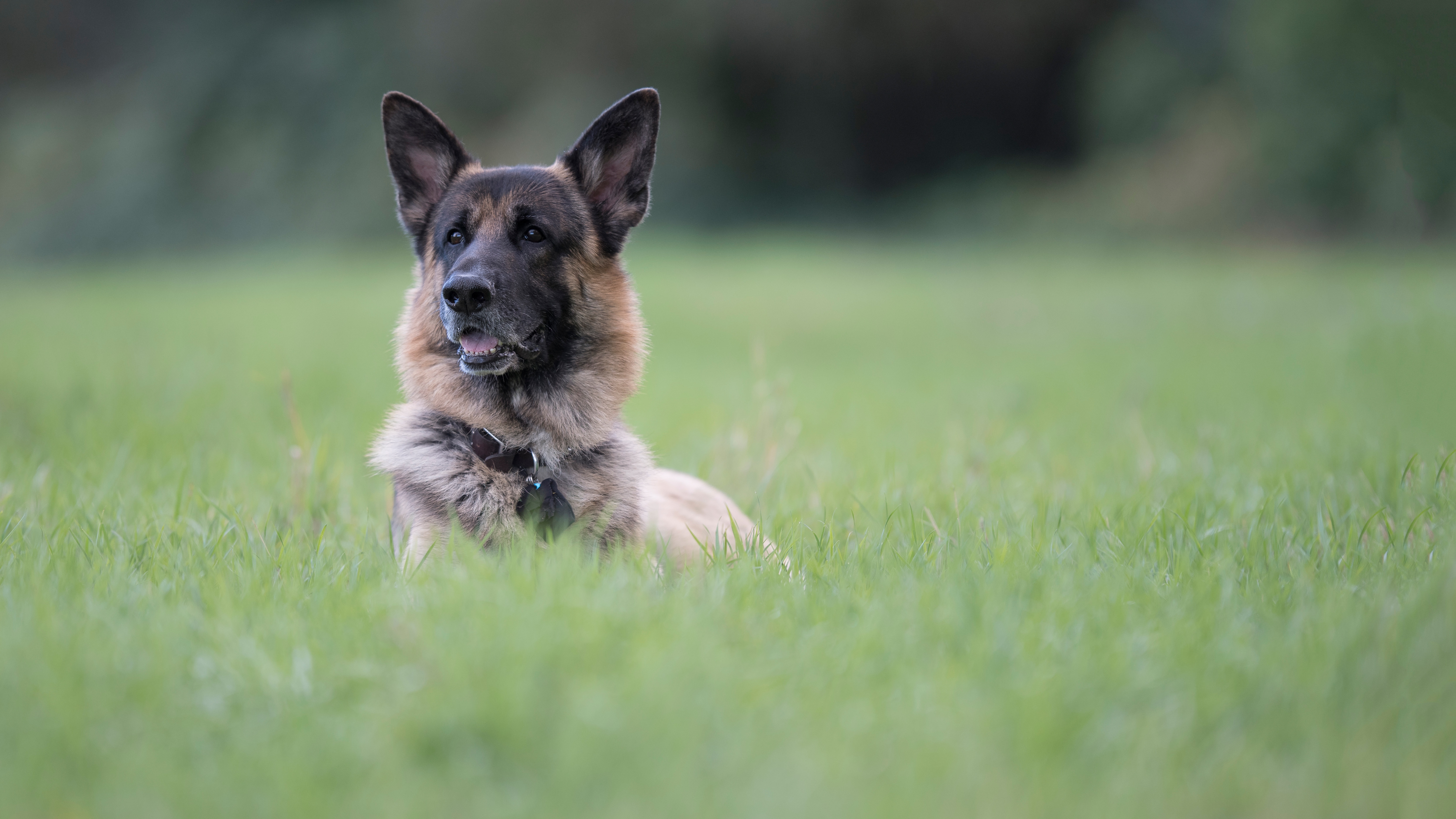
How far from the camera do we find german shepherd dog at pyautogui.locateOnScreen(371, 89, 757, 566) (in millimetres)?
3268

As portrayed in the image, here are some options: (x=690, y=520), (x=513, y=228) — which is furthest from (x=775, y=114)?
(x=690, y=520)

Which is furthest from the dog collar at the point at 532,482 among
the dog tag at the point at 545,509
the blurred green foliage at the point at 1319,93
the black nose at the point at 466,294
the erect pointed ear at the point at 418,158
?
the blurred green foliage at the point at 1319,93

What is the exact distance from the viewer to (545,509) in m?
3.18

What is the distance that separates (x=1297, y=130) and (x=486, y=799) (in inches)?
843

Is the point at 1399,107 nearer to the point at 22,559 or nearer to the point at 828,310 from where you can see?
the point at 828,310

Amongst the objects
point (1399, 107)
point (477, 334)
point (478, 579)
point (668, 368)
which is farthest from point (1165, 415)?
point (1399, 107)

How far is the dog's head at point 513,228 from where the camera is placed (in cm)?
339

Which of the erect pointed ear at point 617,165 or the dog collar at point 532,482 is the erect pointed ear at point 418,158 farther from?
the dog collar at point 532,482

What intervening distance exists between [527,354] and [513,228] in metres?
0.52

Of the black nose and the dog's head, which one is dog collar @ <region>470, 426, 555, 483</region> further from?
the black nose

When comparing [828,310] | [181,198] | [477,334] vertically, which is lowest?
[181,198]

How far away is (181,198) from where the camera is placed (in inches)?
1227

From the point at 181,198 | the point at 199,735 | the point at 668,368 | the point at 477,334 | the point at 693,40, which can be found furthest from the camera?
the point at 181,198

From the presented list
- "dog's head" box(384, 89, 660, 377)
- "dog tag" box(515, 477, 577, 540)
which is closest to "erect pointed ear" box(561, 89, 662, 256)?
"dog's head" box(384, 89, 660, 377)
